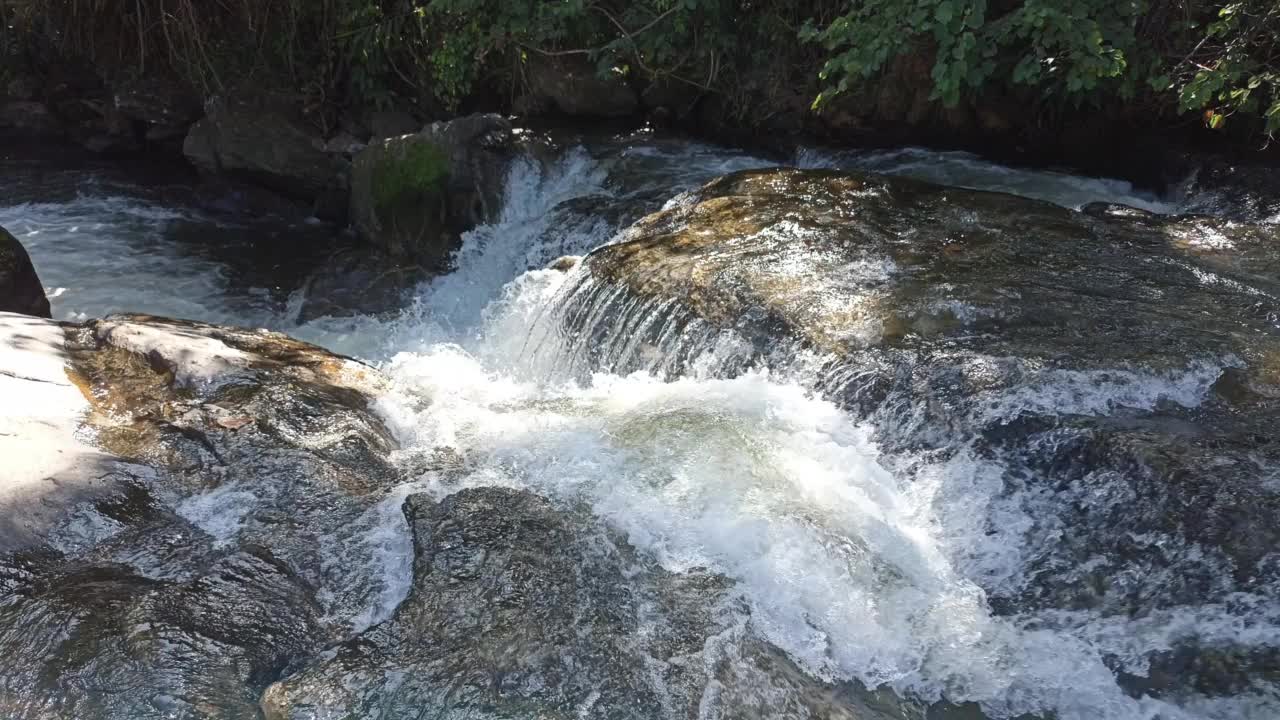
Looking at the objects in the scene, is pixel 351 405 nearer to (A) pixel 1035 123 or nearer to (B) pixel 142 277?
(B) pixel 142 277

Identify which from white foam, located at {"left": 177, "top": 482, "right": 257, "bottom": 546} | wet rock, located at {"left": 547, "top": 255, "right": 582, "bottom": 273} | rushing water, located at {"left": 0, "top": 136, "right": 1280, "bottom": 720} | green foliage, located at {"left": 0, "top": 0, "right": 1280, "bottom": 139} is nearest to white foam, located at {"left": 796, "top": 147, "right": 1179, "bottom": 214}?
green foliage, located at {"left": 0, "top": 0, "right": 1280, "bottom": 139}

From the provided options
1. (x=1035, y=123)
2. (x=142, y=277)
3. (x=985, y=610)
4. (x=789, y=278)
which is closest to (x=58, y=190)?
(x=142, y=277)

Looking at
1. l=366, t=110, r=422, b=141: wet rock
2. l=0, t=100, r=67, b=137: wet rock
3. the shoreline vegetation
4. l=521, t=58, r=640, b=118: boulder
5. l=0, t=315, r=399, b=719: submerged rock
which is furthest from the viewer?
l=0, t=100, r=67, b=137: wet rock

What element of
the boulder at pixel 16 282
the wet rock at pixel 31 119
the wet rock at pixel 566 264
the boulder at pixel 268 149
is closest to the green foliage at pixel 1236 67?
the wet rock at pixel 566 264

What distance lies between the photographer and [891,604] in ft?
10.9

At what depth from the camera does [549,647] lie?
10.1ft

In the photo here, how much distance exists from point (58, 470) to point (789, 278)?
3.38 m

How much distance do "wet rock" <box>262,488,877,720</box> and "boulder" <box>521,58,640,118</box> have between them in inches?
222

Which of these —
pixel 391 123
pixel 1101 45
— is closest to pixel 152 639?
pixel 1101 45

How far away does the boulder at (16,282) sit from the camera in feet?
18.5

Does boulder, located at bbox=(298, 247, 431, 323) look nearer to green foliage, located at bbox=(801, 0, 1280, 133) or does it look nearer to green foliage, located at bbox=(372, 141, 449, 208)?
green foliage, located at bbox=(372, 141, 449, 208)

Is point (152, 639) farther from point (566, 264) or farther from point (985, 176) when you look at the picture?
point (985, 176)

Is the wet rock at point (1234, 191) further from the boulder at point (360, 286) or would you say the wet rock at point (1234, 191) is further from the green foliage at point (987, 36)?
the boulder at point (360, 286)

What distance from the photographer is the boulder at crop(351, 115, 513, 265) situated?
7418 millimetres
